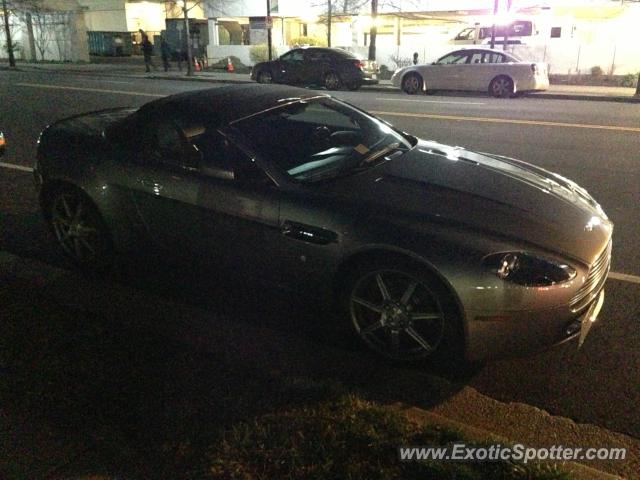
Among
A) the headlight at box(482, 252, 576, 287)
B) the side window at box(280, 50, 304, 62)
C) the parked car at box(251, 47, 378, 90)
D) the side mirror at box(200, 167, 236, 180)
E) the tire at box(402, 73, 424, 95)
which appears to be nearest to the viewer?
the headlight at box(482, 252, 576, 287)

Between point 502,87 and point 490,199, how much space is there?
15.7 metres

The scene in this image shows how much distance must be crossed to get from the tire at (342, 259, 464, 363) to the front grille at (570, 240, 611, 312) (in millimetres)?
604

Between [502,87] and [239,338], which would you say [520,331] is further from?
[502,87]

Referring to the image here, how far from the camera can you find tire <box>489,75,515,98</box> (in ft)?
59.1

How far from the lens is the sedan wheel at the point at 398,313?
332 cm

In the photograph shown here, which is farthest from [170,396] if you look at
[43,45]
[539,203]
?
[43,45]

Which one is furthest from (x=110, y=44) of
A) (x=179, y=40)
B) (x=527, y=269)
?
(x=527, y=269)

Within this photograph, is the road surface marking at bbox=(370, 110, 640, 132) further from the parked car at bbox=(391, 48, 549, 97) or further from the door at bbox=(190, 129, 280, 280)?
the door at bbox=(190, 129, 280, 280)

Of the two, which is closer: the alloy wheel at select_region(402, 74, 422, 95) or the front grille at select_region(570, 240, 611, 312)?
the front grille at select_region(570, 240, 611, 312)

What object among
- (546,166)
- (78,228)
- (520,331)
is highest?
(78,228)

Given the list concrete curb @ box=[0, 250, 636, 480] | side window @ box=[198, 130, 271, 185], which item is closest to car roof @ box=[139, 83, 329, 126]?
side window @ box=[198, 130, 271, 185]

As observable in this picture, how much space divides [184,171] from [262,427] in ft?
6.39

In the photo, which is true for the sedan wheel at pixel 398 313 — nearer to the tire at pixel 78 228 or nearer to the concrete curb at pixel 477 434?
the concrete curb at pixel 477 434

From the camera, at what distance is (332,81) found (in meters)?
20.3
